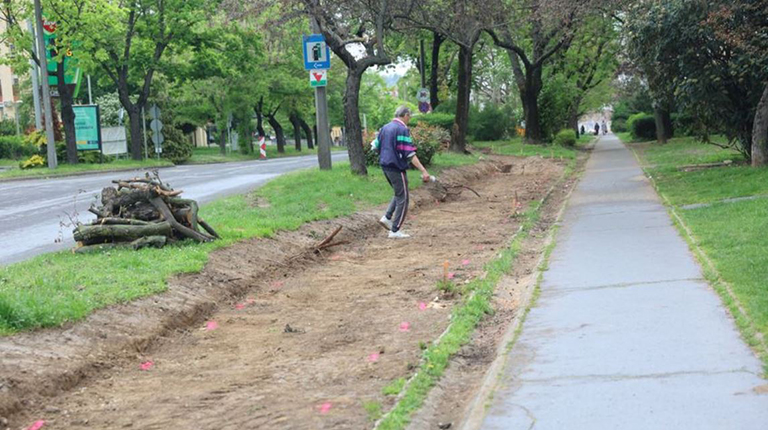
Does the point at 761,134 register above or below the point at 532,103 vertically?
below

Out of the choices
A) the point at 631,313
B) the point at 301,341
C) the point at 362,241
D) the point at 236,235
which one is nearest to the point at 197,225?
the point at 236,235

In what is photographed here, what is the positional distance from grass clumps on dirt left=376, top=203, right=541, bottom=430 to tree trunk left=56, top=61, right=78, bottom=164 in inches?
1160

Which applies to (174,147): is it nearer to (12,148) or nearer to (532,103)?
(12,148)

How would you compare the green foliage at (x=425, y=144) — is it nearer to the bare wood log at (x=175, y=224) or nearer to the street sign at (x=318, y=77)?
the street sign at (x=318, y=77)

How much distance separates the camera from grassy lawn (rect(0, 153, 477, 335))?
7070 mm

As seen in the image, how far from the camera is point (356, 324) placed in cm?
792

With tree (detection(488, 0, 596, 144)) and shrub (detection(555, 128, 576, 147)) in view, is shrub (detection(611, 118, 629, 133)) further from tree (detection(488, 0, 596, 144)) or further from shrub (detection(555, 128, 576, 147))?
tree (detection(488, 0, 596, 144))

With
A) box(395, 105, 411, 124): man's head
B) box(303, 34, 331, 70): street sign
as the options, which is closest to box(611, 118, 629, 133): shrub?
box(303, 34, 331, 70): street sign

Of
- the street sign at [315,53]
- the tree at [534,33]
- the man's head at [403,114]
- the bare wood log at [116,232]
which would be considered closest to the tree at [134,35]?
the tree at [534,33]

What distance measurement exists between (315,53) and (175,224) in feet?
32.7

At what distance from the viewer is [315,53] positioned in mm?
20047

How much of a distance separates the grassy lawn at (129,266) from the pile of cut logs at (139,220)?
0.23 metres

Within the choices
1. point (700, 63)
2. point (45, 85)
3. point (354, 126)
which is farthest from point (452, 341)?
point (45, 85)

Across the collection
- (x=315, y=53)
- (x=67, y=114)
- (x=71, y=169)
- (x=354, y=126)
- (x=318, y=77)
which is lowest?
(x=71, y=169)
